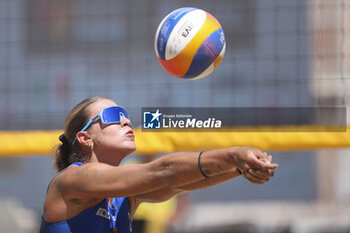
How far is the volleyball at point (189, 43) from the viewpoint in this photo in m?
3.29

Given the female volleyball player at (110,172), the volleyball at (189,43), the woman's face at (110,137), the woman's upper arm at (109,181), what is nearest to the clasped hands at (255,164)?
the female volleyball player at (110,172)

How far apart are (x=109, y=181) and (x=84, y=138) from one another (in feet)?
1.48

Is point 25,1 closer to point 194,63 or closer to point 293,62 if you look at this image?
point 293,62

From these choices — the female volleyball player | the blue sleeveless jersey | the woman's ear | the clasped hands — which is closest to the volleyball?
the female volleyball player

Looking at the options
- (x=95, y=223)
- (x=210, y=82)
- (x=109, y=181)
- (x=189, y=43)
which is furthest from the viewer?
(x=210, y=82)

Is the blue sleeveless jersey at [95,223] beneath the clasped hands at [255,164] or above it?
beneath

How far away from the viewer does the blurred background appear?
9.09 metres

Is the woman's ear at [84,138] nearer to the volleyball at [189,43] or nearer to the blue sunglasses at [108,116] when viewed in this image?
the blue sunglasses at [108,116]

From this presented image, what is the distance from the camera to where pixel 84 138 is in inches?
109

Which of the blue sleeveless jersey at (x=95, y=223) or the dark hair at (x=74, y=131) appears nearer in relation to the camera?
the blue sleeveless jersey at (x=95, y=223)

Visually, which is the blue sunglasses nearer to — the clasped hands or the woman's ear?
the woman's ear

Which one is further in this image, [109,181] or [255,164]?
[109,181]

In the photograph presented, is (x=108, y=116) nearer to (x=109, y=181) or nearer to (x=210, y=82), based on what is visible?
→ (x=109, y=181)

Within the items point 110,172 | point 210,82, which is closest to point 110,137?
point 110,172
